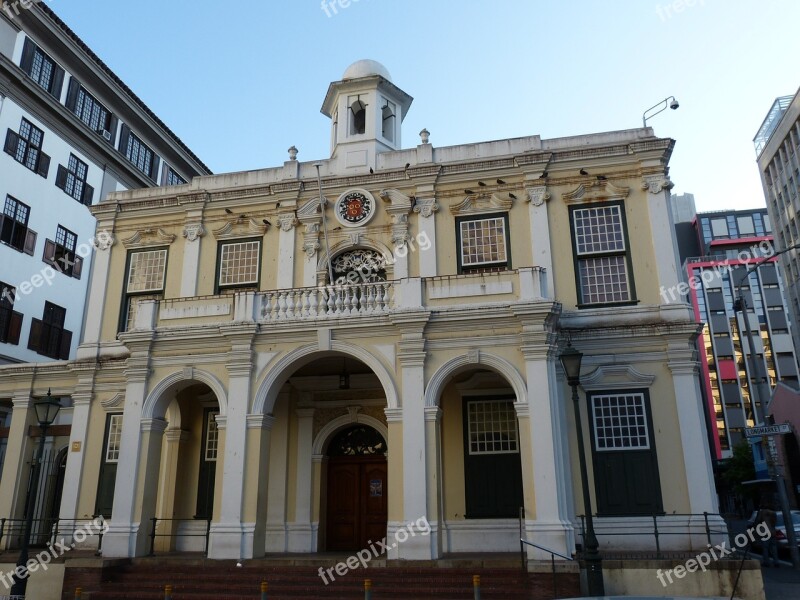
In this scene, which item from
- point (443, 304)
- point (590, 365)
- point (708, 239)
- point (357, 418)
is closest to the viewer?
point (443, 304)

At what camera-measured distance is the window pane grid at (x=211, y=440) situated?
1948 centimetres

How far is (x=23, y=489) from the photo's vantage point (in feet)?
68.3

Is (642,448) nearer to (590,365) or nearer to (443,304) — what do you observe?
(590,365)

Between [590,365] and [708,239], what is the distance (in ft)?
234

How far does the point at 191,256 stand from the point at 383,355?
8061 millimetres

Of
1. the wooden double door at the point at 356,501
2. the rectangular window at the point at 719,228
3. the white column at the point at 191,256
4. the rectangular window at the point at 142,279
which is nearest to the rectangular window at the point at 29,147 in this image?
the rectangular window at the point at 142,279

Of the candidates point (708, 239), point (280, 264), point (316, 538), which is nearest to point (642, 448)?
point (316, 538)

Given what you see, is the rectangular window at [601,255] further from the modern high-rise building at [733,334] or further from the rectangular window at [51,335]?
the modern high-rise building at [733,334]

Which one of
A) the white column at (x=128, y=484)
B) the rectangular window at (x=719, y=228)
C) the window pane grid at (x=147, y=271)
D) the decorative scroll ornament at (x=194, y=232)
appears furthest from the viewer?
the rectangular window at (x=719, y=228)

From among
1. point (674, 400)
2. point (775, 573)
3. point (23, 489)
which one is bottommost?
point (775, 573)

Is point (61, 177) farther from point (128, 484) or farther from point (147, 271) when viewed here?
point (128, 484)

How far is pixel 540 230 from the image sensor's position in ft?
61.9

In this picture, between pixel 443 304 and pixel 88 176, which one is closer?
pixel 443 304

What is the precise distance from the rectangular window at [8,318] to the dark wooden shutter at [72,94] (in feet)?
28.6
